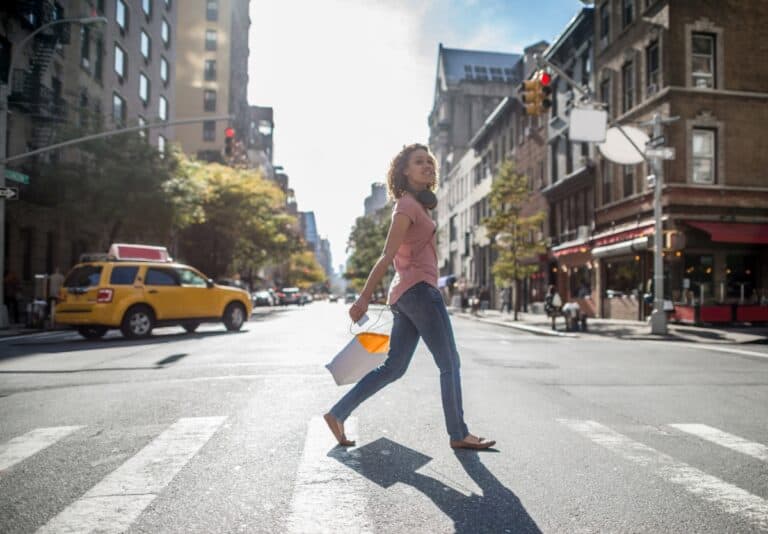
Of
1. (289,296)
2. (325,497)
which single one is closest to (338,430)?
(325,497)

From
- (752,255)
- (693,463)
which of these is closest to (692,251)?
(752,255)

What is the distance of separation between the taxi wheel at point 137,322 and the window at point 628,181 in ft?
Answer: 63.4

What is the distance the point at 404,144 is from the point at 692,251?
885 inches

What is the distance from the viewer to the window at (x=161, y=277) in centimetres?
1639

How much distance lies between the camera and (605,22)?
30.5m

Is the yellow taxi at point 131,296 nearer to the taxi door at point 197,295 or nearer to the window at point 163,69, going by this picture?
the taxi door at point 197,295

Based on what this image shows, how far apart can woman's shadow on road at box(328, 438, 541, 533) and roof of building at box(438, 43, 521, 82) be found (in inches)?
3152

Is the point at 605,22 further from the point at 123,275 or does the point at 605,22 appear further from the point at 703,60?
the point at 123,275

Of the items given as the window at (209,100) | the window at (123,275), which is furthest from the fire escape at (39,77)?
the window at (209,100)

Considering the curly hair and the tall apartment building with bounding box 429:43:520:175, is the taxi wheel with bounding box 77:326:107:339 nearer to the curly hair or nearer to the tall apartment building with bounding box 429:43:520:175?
the curly hair

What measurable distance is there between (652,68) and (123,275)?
20.7m

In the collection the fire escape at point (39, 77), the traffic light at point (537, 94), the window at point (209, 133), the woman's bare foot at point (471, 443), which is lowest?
the woman's bare foot at point (471, 443)

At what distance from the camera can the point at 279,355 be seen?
11.6 m

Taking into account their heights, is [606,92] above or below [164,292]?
above
